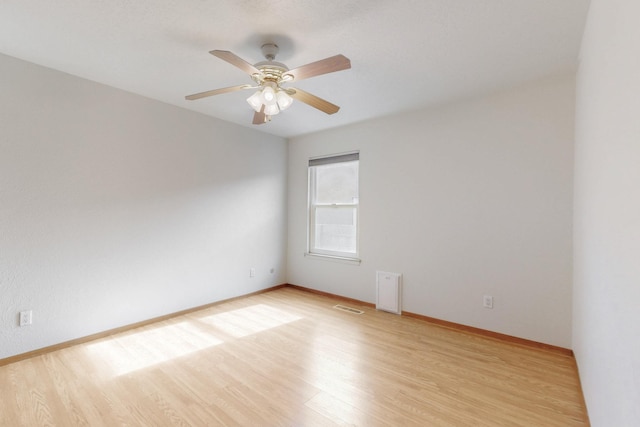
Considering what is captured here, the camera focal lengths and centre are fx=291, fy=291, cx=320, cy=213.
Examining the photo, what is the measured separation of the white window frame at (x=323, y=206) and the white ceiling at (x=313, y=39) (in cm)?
135

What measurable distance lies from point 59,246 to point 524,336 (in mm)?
4345

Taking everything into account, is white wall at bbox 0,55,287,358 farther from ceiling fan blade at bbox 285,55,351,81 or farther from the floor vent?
ceiling fan blade at bbox 285,55,351,81

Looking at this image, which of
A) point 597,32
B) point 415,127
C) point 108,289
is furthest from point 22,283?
point 597,32

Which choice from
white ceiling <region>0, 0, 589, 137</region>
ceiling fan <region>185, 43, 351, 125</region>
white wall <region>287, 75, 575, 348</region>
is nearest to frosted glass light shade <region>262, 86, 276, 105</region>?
ceiling fan <region>185, 43, 351, 125</region>

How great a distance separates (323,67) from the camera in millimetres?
1825

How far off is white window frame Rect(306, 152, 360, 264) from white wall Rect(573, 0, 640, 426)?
95.9 inches

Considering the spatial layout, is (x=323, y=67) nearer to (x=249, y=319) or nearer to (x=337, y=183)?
(x=337, y=183)

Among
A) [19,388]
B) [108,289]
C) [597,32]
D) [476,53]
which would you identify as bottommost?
[19,388]

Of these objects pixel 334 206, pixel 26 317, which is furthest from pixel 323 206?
pixel 26 317

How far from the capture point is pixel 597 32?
154 centimetres

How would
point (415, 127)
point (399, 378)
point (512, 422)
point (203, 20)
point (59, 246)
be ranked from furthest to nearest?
point (415, 127)
point (59, 246)
point (399, 378)
point (203, 20)
point (512, 422)

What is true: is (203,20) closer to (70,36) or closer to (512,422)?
(70,36)

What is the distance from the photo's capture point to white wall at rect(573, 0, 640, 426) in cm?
95

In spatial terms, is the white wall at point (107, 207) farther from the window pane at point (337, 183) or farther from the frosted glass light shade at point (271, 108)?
the frosted glass light shade at point (271, 108)
